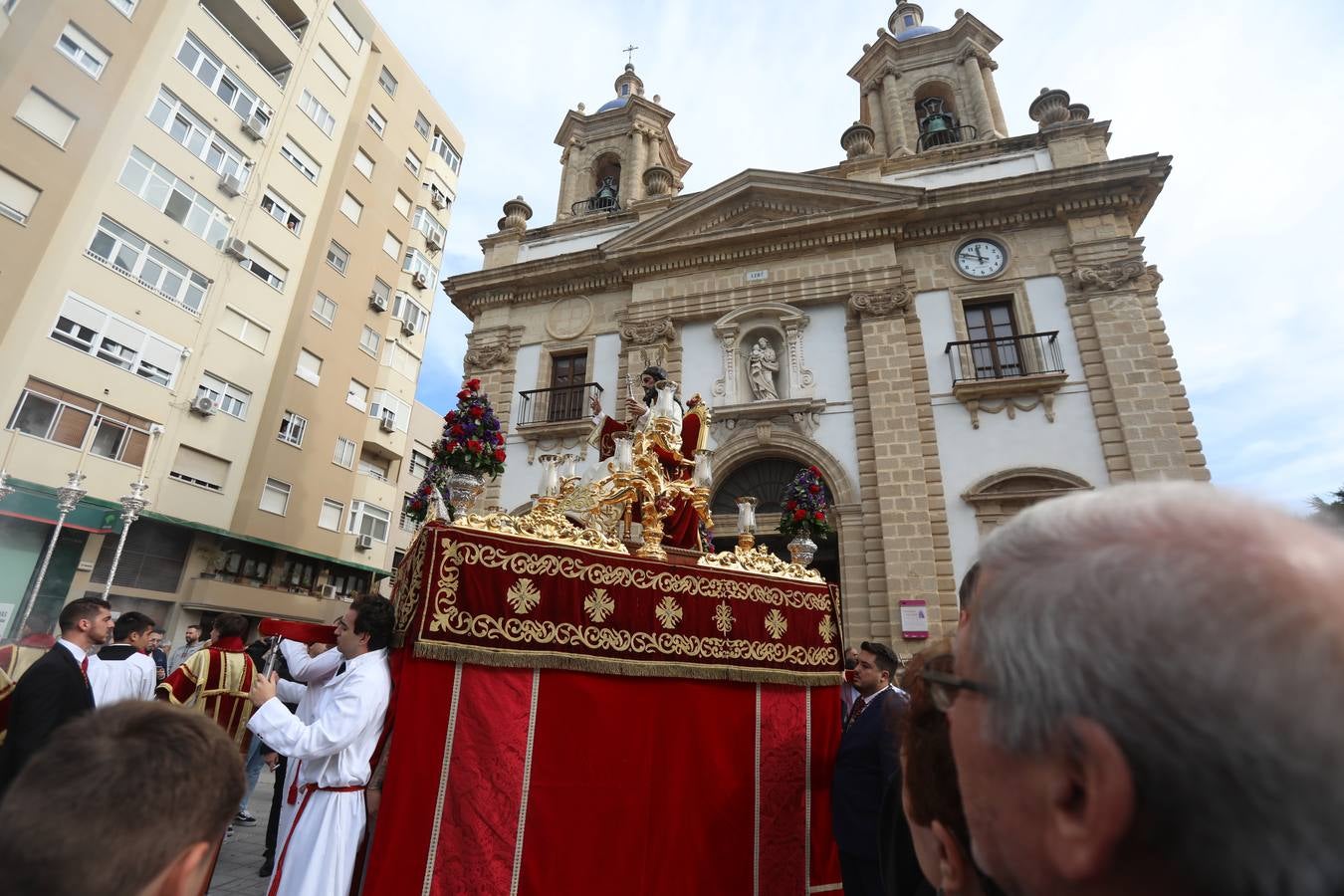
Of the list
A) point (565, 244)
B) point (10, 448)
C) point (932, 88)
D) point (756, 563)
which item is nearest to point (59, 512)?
point (10, 448)

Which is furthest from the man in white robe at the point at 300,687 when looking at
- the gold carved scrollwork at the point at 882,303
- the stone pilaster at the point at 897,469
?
the gold carved scrollwork at the point at 882,303

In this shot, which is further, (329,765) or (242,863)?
(242,863)

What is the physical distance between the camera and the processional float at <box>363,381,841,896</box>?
3104 millimetres

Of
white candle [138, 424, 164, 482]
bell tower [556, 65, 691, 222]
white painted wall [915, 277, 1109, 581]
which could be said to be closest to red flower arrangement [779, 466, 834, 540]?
white painted wall [915, 277, 1109, 581]

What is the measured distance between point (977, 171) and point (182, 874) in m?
15.9

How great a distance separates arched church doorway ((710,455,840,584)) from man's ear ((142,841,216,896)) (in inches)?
421

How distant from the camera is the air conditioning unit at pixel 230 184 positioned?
16.9 metres

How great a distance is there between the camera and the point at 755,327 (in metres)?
13.3

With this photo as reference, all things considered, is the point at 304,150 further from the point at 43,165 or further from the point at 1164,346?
the point at 1164,346

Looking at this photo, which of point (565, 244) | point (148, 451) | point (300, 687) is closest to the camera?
point (300, 687)

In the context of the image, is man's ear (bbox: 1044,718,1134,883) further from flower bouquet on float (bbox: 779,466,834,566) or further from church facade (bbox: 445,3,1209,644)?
church facade (bbox: 445,3,1209,644)

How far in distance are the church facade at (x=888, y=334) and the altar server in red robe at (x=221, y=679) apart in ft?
18.6

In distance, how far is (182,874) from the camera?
115cm

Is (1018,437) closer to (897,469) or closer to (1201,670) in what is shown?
(897,469)
